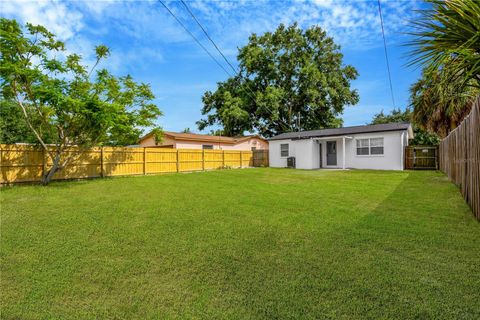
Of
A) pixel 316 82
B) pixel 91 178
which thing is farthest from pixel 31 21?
pixel 316 82

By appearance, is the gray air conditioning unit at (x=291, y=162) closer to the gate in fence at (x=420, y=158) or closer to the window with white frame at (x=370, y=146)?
the window with white frame at (x=370, y=146)

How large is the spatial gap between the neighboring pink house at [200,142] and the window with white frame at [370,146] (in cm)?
1173

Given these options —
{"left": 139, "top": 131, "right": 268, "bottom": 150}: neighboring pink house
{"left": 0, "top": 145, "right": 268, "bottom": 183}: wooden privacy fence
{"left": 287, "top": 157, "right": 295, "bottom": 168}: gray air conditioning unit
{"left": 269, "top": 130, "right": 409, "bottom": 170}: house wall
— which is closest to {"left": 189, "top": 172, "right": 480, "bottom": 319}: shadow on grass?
{"left": 0, "top": 145, "right": 268, "bottom": 183}: wooden privacy fence

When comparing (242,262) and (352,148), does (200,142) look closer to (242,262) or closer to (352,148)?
(352,148)

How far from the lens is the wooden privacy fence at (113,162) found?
10938 millimetres

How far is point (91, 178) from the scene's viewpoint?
13594 mm

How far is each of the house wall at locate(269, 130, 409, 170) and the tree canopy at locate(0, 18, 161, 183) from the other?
1141 cm

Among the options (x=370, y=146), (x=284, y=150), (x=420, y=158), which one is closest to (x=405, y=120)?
(x=420, y=158)

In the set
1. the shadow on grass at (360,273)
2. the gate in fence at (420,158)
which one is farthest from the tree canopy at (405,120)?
the shadow on grass at (360,273)

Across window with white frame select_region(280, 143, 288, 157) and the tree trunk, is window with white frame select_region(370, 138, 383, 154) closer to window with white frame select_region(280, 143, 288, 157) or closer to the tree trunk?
window with white frame select_region(280, 143, 288, 157)

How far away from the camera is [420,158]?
1781cm

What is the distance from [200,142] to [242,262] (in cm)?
2176

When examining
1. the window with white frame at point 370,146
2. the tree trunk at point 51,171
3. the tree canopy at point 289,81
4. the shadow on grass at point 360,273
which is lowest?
the shadow on grass at point 360,273

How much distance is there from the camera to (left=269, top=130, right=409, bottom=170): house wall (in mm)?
17375
